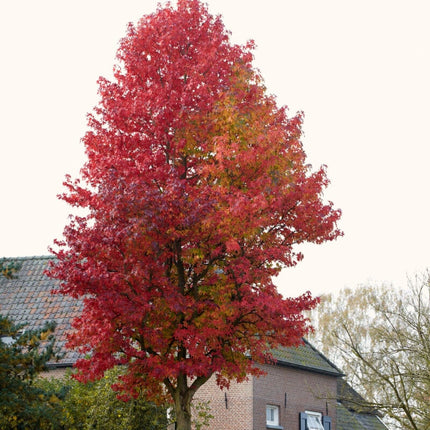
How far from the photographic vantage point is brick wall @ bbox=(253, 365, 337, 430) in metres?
24.4

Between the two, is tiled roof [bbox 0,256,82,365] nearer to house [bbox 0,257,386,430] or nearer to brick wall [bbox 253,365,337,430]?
house [bbox 0,257,386,430]

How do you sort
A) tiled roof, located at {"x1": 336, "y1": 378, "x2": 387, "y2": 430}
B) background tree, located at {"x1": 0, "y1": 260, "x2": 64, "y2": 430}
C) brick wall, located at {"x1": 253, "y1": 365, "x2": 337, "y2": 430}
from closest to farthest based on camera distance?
1. background tree, located at {"x1": 0, "y1": 260, "x2": 64, "y2": 430}
2. brick wall, located at {"x1": 253, "y1": 365, "x2": 337, "y2": 430}
3. tiled roof, located at {"x1": 336, "y1": 378, "x2": 387, "y2": 430}

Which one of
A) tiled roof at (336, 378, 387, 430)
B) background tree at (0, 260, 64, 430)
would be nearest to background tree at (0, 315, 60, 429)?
background tree at (0, 260, 64, 430)

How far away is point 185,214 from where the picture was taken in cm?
1372

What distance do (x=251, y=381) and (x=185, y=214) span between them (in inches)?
475

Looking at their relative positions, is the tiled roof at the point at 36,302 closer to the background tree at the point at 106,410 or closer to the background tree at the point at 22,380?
the background tree at the point at 106,410

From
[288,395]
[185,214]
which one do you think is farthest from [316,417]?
[185,214]

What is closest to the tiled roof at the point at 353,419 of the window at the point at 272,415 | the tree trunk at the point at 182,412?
the window at the point at 272,415

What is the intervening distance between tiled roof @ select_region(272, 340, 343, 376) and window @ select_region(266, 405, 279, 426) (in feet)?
5.24

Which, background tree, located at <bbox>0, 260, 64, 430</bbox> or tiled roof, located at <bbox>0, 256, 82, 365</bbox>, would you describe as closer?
background tree, located at <bbox>0, 260, 64, 430</bbox>

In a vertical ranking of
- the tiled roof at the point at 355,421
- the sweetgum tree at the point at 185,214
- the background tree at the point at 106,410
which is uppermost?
the tiled roof at the point at 355,421

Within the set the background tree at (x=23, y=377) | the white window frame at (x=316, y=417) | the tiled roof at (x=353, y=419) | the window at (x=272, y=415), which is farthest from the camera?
the tiled roof at (x=353, y=419)

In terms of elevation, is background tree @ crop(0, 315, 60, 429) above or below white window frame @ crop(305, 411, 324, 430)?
below

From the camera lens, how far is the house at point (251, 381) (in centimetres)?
2408
